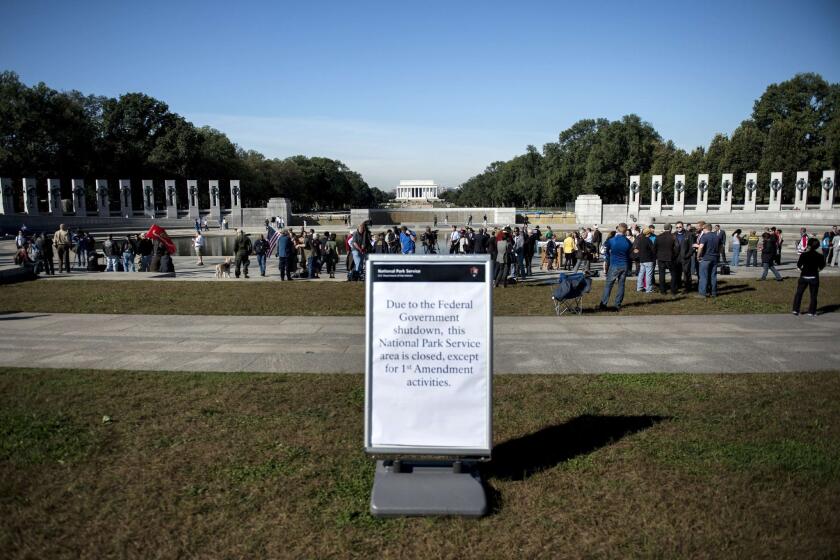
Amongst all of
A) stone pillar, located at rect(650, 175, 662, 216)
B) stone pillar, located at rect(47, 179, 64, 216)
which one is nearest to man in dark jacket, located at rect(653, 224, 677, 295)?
stone pillar, located at rect(650, 175, 662, 216)

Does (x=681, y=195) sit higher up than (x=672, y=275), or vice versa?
(x=681, y=195)

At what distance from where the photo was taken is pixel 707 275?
672 inches

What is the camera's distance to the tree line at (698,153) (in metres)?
68.2

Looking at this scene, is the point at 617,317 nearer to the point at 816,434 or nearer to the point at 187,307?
the point at 816,434

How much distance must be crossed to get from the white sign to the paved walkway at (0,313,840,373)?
4.18m

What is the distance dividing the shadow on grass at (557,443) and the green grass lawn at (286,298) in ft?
25.0

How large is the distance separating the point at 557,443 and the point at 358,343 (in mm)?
5582

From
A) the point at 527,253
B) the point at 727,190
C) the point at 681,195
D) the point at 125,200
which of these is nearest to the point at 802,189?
the point at 727,190

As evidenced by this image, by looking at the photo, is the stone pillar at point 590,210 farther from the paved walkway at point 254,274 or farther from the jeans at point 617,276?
the jeans at point 617,276

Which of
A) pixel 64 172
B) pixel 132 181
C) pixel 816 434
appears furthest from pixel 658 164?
pixel 816 434

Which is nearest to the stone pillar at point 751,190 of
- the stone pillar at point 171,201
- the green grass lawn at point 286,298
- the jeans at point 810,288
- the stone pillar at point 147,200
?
the green grass lawn at point 286,298

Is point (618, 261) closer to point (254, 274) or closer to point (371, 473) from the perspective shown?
point (371, 473)

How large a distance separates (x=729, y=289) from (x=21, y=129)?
244ft

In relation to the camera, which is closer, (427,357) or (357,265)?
(427,357)
